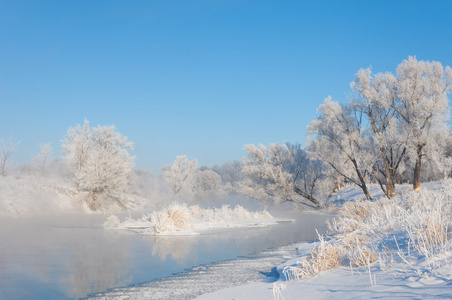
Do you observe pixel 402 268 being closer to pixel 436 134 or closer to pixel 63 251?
pixel 63 251

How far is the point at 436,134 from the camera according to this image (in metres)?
19.9

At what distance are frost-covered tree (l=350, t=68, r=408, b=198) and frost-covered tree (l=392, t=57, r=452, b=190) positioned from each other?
0.58 m

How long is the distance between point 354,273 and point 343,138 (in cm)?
1818

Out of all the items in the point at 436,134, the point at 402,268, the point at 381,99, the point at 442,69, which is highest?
the point at 442,69

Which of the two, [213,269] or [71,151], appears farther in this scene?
[71,151]

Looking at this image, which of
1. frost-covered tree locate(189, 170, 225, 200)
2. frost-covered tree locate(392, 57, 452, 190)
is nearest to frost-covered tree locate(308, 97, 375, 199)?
frost-covered tree locate(392, 57, 452, 190)

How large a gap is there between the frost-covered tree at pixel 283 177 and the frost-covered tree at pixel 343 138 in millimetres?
4490

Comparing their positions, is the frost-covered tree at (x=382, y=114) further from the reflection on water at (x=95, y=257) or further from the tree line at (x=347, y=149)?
the reflection on water at (x=95, y=257)

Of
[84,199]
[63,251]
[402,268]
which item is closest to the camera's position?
[402,268]

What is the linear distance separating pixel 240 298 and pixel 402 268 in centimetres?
171

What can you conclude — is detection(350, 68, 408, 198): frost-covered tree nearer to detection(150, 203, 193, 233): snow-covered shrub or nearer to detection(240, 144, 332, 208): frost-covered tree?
detection(240, 144, 332, 208): frost-covered tree

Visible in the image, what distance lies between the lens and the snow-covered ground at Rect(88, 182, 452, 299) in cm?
294

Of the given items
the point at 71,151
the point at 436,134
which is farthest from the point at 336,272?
the point at 71,151

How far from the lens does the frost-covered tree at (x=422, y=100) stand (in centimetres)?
1855
